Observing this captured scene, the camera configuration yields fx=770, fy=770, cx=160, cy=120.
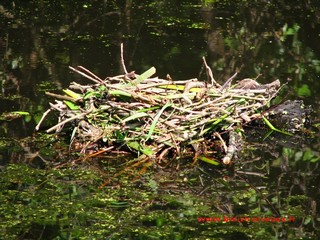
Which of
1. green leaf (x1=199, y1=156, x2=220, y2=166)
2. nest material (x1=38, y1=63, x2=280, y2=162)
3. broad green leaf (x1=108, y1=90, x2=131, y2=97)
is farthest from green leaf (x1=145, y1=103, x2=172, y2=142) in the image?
green leaf (x1=199, y1=156, x2=220, y2=166)

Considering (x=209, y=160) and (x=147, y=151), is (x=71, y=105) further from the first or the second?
→ (x=209, y=160)

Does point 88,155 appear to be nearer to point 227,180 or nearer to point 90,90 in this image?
point 90,90

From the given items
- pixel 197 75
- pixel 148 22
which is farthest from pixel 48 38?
pixel 197 75

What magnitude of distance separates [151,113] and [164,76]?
5.50 ft

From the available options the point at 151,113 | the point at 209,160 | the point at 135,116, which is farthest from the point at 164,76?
the point at 209,160

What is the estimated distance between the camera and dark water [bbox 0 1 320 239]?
4754 millimetres

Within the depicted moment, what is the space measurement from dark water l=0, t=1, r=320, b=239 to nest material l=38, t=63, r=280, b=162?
26 centimetres

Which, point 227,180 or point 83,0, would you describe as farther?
point 83,0


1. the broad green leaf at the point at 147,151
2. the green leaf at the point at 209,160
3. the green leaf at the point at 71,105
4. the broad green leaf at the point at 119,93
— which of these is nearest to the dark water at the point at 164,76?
the green leaf at the point at 209,160

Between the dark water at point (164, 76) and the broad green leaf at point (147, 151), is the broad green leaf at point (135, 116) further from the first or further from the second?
the dark water at point (164, 76)

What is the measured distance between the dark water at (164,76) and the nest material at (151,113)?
26 cm

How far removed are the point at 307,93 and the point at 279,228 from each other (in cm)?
266

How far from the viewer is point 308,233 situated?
460 centimetres

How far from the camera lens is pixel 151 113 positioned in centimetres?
588
